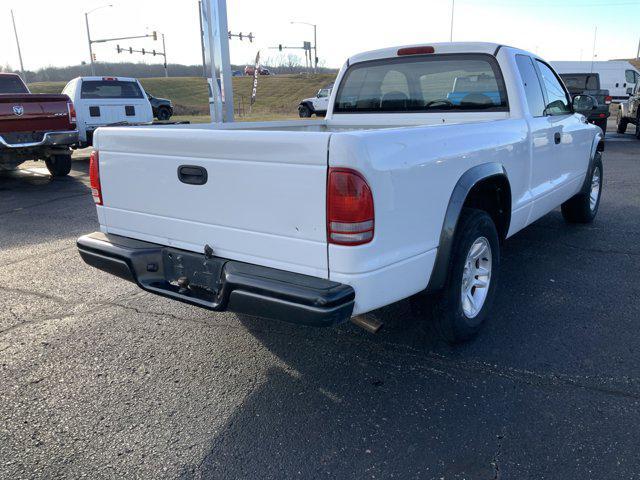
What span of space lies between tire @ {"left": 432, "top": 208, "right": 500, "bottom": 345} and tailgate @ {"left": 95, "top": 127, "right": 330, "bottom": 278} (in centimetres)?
95

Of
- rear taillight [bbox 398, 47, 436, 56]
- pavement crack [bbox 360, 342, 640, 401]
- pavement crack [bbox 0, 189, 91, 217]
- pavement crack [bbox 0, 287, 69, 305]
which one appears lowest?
pavement crack [bbox 0, 189, 91, 217]

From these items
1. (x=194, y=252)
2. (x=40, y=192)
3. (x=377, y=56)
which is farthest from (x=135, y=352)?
(x=40, y=192)

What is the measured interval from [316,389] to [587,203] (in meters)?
4.60

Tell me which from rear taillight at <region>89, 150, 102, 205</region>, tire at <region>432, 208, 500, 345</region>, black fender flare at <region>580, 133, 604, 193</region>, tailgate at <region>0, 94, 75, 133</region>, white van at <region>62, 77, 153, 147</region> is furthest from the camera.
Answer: white van at <region>62, 77, 153, 147</region>

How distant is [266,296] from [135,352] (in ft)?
4.42

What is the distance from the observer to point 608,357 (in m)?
3.27

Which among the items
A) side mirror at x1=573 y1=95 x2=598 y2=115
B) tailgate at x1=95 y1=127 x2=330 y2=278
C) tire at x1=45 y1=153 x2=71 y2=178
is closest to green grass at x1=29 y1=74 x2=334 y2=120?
tire at x1=45 y1=153 x2=71 y2=178

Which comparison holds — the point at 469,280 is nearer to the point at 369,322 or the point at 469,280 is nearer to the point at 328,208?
the point at 369,322

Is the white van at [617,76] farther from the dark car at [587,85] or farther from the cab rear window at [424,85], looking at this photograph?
the cab rear window at [424,85]

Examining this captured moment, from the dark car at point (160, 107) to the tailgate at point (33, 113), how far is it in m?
17.8

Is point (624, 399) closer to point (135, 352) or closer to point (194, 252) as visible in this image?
point (194, 252)

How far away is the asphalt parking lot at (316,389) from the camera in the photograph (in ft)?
7.97

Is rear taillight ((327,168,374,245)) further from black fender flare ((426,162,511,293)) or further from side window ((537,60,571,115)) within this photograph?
side window ((537,60,571,115))

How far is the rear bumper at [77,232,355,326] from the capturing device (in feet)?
8.07
